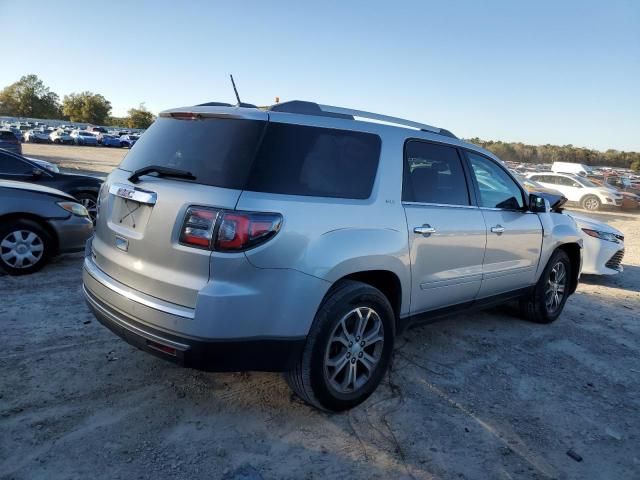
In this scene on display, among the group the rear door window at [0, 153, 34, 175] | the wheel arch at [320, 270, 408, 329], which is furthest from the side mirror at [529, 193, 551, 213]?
the rear door window at [0, 153, 34, 175]

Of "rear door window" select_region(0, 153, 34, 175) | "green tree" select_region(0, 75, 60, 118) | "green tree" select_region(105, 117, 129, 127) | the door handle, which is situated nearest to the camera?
the door handle

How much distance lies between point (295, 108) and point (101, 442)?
86.4 inches

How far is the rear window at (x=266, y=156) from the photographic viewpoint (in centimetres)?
257

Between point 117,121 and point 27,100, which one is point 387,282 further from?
point 117,121

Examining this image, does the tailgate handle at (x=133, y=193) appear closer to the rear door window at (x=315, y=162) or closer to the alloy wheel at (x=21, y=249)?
the rear door window at (x=315, y=162)

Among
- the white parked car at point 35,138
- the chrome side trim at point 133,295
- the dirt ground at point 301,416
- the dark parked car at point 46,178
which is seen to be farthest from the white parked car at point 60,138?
the chrome side trim at point 133,295

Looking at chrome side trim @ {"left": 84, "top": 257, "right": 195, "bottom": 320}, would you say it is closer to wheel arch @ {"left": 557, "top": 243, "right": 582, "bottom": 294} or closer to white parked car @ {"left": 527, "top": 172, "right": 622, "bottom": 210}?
wheel arch @ {"left": 557, "top": 243, "right": 582, "bottom": 294}

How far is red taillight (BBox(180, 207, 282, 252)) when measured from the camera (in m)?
2.41

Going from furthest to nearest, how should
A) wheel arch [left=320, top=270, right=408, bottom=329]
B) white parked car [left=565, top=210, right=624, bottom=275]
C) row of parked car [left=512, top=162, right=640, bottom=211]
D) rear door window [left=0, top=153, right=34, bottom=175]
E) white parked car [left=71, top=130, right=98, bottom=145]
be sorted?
white parked car [left=71, top=130, right=98, bottom=145]
row of parked car [left=512, top=162, right=640, bottom=211]
white parked car [left=565, top=210, right=624, bottom=275]
rear door window [left=0, top=153, right=34, bottom=175]
wheel arch [left=320, top=270, right=408, bottom=329]

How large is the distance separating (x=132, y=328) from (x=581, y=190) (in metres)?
21.7

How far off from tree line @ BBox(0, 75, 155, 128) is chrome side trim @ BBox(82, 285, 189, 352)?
114m

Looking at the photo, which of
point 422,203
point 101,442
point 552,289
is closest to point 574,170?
point 552,289

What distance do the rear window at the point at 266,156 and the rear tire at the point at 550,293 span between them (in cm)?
287

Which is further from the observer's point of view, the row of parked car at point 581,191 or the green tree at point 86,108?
the green tree at point 86,108
